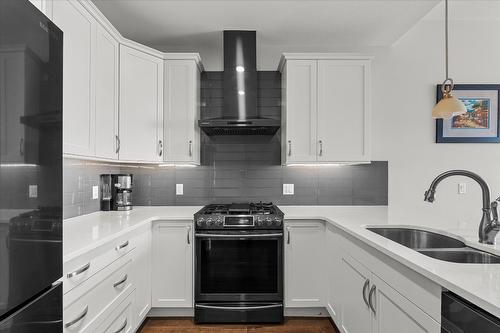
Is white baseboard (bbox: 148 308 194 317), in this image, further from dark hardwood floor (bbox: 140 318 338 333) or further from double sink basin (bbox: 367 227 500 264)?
double sink basin (bbox: 367 227 500 264)

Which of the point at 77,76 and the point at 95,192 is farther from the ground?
the point at 77,76

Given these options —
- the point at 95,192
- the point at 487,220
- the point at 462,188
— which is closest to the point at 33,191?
the point at 487,220

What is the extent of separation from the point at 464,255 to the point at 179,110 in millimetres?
2372

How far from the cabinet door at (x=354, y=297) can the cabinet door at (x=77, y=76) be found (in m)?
1.82

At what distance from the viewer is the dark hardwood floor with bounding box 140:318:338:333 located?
100 inches

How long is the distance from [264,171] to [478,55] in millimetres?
2431

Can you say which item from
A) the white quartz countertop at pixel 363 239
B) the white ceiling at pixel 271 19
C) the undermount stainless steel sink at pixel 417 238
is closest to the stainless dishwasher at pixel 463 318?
the white quartz countertop at pixel 363 239

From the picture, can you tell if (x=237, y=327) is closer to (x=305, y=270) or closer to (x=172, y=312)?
(x=172, y=312)

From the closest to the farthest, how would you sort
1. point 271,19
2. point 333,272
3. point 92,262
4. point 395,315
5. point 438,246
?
point 395,315
point 92,262
point 438,246
point 333,272
point 271,19

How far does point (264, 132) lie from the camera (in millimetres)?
3049

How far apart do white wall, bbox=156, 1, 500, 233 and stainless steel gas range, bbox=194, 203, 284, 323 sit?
1451mm

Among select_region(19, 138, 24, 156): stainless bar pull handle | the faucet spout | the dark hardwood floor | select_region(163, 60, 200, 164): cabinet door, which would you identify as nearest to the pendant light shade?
the faucet spout

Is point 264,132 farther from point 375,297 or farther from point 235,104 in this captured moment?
point 375,297

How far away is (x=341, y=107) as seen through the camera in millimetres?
2904
